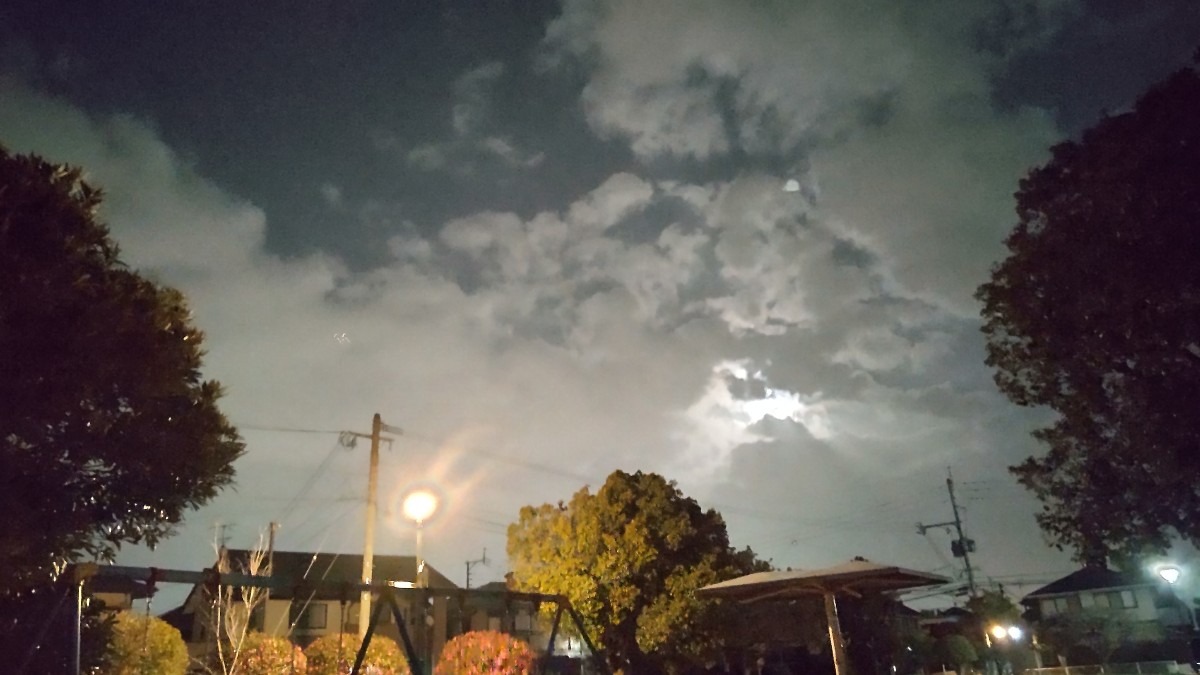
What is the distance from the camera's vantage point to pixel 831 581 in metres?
12.7

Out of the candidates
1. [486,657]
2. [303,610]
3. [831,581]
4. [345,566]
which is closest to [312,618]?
[345,566]

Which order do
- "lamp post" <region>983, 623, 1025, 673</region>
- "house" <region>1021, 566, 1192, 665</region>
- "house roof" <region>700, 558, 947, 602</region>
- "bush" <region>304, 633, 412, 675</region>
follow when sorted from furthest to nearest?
"lamp post" <region>983, 623, 1025, 673</region> < "house" <region>1021, 566, 1192, 665</region> < "bush" <region>304, 633, 412, 675</region> < "house roof" <region>700, 558, 947, 602</region>

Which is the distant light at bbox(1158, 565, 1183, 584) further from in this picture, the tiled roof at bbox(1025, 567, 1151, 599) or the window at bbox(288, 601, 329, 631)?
the window at bbox(288, 601, 329, 631)

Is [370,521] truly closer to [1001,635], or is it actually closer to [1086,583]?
[1001,635]

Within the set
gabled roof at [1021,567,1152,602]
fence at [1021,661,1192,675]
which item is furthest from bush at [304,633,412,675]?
gabled roof at [1021,567,1152,602]

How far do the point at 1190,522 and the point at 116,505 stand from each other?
14.3m

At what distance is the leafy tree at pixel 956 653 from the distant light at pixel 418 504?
1414 inches

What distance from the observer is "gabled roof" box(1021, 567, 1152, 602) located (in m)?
50.7

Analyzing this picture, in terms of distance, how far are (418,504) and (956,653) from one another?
3655 centimetres

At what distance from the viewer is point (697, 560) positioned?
972 inches

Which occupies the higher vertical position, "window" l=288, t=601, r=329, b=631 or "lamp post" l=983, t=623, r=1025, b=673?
"window" l=288, t=601, r=329, b=631

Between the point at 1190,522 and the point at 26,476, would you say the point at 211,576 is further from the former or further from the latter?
the point at 1190,522

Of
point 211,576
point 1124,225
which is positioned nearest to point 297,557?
point 211,576

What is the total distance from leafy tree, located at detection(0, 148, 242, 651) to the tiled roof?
55718 mm
